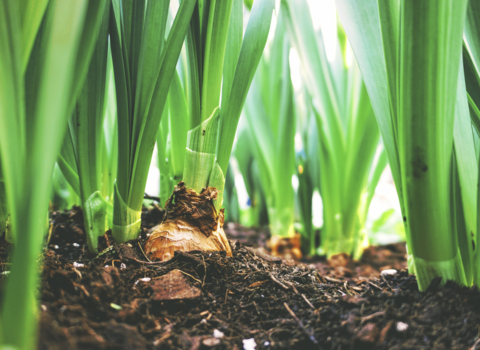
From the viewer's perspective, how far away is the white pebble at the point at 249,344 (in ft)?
1.42

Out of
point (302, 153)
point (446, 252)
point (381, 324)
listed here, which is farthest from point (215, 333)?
point (302, 153)

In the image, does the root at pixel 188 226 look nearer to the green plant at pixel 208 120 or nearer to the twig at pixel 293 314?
the green plant at pixel 208 120

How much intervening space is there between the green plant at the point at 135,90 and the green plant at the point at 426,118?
0.39m

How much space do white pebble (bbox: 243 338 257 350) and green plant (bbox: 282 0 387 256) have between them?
811mm

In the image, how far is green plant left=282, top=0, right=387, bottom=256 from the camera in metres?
1.04

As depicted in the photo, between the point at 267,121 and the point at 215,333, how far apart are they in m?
0.92

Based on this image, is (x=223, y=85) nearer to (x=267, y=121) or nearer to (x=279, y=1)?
(x=267, y=121)

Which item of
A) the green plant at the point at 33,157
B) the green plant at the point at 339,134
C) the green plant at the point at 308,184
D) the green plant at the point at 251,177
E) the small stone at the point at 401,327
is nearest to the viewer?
the green plant at the point at 33,157

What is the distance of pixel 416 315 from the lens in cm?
44

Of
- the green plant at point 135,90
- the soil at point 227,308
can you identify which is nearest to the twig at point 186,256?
the soil at point 227,308

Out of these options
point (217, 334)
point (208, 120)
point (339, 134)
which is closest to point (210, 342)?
point (217, 334)

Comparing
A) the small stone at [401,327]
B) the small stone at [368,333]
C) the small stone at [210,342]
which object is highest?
the small stone at [368,333]

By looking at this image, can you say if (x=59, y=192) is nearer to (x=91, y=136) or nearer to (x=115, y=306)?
(x=91, y=136)

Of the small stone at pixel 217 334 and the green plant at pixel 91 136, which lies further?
the green plant at pixel 91 136
